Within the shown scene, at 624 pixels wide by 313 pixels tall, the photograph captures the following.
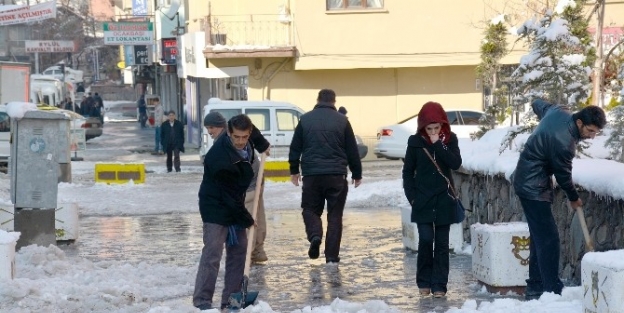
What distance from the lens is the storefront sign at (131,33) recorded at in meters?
37.9

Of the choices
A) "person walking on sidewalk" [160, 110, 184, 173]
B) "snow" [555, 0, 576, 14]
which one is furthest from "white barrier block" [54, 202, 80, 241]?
"person walking on sidewalk" [160, 110, 184, 173]

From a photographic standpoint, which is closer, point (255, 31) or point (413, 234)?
point (413, 234)

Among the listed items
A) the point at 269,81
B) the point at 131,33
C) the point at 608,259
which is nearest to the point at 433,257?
the point at 608,259

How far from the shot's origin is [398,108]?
32594 millimetres

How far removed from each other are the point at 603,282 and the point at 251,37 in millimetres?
25504

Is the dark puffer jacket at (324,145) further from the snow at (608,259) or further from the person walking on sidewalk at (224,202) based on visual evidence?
the snow at (608,259)

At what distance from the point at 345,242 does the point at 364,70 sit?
730 inches

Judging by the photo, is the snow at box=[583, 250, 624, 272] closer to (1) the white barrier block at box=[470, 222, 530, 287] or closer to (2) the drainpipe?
(1) the white barrier block at box=[470, 222, 530, 287]

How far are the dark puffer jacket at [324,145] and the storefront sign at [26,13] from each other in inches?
731

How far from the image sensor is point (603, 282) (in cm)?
733

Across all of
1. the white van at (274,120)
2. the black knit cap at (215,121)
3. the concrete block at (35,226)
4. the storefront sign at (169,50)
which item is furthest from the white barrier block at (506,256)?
the storefront sign at (169,50)

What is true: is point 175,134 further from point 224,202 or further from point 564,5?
point 224,202

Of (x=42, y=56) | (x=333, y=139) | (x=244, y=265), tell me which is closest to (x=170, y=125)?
(x=333, y=139)

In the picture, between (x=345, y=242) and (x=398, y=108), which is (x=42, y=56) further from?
(x=345, y=242)
